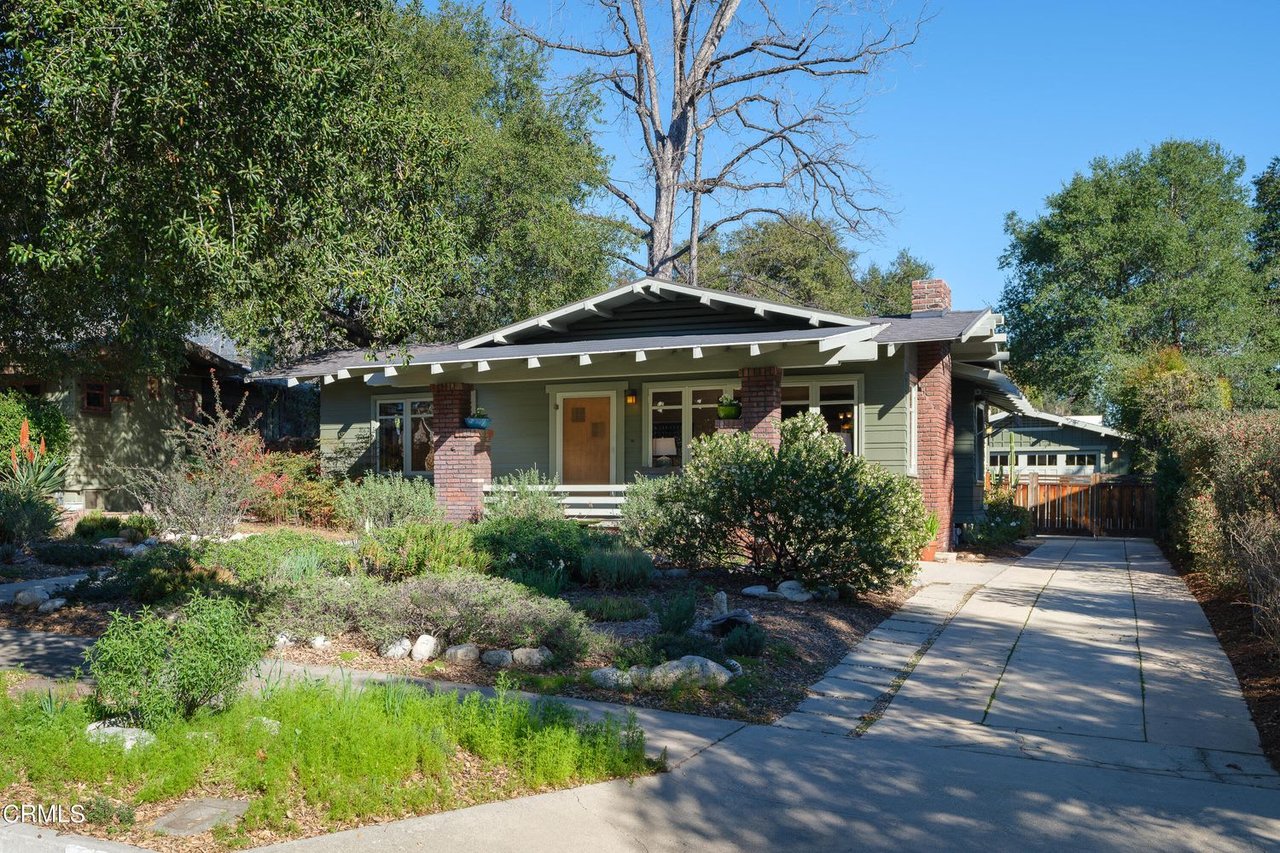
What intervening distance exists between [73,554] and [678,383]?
9592 millimetres

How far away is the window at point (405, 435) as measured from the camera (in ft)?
65.3

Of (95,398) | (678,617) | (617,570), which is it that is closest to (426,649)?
(678,617)

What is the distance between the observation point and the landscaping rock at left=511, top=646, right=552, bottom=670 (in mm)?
7117

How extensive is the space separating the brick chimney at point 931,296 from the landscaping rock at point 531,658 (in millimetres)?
12581

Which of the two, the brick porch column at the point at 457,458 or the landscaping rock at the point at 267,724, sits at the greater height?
the brick porch column at the point at 457,458

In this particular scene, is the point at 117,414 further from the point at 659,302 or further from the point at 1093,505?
the point at 1093,505

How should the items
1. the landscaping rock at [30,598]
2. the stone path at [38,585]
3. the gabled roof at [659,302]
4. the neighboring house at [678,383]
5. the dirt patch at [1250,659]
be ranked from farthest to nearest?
the gabled roof at [659,302] < the neighboring house at [678,383] < the stone path at [38,585] < the landscaping rock at [30,598] < the dirt patch at [1250,659]

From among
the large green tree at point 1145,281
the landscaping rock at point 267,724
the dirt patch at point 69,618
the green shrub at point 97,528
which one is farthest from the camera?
the large green tree at point 1145,281

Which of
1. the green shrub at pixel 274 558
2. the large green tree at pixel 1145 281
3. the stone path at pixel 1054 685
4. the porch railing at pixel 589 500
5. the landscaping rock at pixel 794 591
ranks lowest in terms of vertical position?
the stone path at pixel 1054 685

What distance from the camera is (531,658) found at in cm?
716

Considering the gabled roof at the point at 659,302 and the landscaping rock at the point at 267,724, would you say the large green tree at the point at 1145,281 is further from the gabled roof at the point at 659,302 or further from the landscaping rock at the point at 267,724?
the landscaping rock at the point at 267,724

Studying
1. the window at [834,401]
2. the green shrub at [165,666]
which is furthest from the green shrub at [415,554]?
the window at [834,401]

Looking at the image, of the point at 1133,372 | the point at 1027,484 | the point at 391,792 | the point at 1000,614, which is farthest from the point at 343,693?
the point at 1133,372

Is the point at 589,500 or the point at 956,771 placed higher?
the point at 589,500
